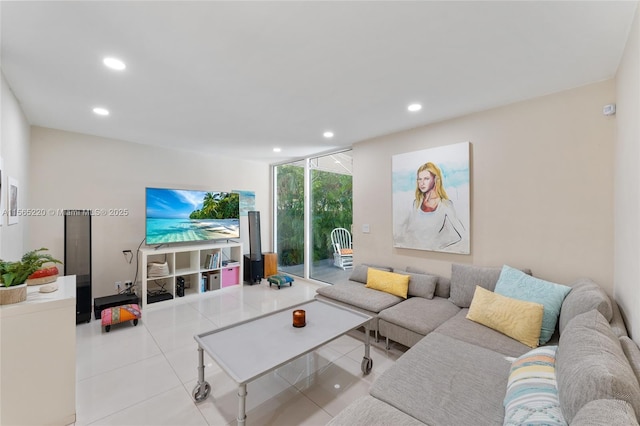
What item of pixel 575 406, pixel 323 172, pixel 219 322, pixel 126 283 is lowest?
pixel 219 322

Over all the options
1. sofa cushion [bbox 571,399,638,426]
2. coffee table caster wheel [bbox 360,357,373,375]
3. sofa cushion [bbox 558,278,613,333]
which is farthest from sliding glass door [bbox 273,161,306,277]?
sofa cushion [bbox 571,399,638,426]

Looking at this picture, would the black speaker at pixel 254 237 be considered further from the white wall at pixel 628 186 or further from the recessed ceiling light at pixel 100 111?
the white wall at pixel 628 186

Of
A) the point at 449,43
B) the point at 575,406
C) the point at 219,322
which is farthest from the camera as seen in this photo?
the point at 219,322

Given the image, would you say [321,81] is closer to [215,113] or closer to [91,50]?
[215,113]

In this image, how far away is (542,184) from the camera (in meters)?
2.47

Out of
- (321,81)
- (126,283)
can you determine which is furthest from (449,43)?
(126,283)

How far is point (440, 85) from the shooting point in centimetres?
226

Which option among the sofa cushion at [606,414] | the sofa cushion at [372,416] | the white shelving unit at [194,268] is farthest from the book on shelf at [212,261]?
the sofa cushion at [606,414]

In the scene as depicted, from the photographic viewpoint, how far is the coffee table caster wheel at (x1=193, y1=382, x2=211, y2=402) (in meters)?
1.90

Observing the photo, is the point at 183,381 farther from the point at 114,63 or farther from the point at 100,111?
the point at 100,111

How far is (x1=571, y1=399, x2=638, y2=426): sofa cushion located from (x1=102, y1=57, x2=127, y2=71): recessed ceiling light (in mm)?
3084

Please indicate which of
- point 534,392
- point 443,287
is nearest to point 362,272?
point 443,287

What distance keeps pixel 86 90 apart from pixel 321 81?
214 cm

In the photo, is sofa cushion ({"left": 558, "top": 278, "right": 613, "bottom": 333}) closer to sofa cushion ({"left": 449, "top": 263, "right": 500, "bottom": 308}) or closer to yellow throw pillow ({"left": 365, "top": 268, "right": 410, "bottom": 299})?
sofa cushion ({"left": 449, "top": 263, "right": 500, "bottom": 308})
